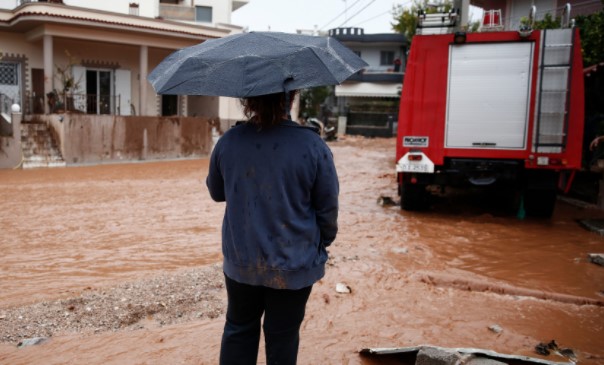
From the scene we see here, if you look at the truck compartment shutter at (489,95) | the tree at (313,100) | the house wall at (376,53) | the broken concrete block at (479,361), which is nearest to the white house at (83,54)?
the truck compartment shutter at (489,95)

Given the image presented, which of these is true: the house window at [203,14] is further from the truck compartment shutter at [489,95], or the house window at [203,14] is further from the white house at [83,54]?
the truck compartment shutter at [489,95]

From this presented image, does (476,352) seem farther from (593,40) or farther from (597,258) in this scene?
(593,40)

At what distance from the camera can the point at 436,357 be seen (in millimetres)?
2938

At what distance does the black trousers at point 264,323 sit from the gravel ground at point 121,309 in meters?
1.67

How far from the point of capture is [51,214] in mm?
8516

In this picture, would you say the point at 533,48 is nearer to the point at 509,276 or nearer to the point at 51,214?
the point at 509,276

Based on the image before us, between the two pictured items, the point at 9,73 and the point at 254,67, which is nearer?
the point at 254,67

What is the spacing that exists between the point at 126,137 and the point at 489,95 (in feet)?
43.5

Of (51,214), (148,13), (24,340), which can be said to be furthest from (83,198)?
(148,13)

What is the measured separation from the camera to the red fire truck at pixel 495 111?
7.41 m

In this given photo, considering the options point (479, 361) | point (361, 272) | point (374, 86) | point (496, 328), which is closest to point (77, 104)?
point (361, 272)

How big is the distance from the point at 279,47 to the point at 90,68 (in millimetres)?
20745

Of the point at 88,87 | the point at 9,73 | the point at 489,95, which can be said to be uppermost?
the point at 9,73

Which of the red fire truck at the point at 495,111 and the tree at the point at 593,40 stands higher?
the tree at the point at 593,40
